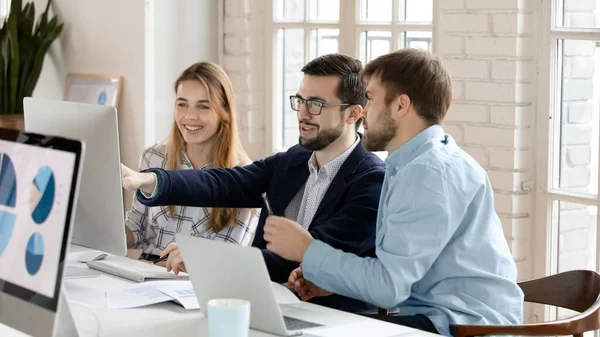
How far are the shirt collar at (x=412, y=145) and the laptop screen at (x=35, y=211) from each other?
1.00 m

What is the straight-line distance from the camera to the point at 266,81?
4648mm

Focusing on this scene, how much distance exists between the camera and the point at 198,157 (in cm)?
348

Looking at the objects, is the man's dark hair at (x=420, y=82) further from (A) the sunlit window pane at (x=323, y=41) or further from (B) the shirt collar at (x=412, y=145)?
(A) the sunlit window pane at (x=323, y=41)

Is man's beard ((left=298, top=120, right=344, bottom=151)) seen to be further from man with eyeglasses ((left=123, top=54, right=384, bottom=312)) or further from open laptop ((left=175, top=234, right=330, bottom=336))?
open laptop ((left=175, top=234, right=330, bottom=336))

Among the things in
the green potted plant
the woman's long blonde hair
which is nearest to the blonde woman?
the woman's long blonde hair

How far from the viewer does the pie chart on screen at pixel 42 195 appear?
5.83 ft

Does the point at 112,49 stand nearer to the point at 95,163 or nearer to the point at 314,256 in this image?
the point at 95,163

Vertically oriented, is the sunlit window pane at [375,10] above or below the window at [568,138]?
above

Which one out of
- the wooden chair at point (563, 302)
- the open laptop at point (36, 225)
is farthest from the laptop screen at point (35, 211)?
the wooden chair at point (563, 302)

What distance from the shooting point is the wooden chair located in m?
2.27

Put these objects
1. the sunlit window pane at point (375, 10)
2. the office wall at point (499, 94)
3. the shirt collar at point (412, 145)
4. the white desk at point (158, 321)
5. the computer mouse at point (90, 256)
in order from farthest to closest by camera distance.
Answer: the sunlit window pane at point (375, 10)
the office wall at point (499, 94)
the computer mouse at point (90, 256)
the shirt collar at point (412, 145)
the white desk at point (158, 321)

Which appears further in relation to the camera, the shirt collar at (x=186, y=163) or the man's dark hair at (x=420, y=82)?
the shirt collar at (x=186, y=163)

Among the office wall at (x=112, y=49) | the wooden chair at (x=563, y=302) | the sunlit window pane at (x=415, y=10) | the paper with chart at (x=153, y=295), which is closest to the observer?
the wooden chair at (x=563, y=302)

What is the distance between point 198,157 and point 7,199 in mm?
1571
